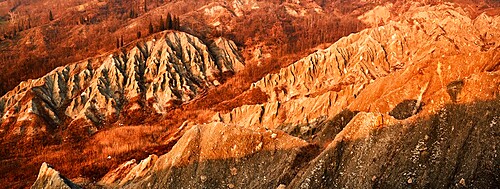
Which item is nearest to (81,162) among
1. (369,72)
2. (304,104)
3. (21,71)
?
(304,104)

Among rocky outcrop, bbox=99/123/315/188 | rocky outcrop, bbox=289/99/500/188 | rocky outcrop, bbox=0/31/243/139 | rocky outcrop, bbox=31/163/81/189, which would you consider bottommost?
rocky outcrop, bbox=0/31/243/139

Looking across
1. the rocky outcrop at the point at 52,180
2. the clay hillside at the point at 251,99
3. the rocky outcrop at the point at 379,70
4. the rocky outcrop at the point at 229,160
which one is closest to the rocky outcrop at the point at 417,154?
the clay hillside at the point at 251,99

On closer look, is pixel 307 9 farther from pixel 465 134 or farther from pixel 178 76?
pixel 465 134

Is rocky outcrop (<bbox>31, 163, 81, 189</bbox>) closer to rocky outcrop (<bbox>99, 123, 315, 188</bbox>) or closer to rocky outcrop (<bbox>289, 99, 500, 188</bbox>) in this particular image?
rocky outcrop (<bbox>99, 123, 315, 188</bbox>)

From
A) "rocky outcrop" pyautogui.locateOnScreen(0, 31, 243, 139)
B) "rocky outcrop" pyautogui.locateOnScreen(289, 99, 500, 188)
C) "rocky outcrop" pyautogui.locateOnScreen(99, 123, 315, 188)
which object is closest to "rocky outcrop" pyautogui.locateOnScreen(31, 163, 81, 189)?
"rocky outcrop" pyautogui.locateOnScreen(99, 123, 315, 188)

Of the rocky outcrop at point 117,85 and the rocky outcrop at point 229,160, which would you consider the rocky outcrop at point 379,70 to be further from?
the rocky outcrop at point 117,85

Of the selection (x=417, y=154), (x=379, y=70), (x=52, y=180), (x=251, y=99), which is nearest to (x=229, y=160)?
(x=417, y=154)

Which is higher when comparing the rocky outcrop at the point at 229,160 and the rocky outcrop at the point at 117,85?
the rocky outcrop at the point at 229,160
